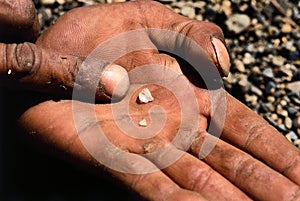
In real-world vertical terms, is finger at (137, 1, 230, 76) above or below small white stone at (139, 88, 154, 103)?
above

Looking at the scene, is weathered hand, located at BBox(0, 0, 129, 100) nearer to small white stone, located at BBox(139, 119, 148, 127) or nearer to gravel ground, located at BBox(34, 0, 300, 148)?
small white stone, located at BBox(139, 119, 148, 127)

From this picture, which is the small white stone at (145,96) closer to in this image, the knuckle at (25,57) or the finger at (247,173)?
the finger at (247,173)

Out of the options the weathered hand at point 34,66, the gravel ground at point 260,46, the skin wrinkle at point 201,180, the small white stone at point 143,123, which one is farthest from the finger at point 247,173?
the gravel ground at point 260,46

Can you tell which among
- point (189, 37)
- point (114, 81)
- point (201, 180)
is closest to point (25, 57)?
point (114, 81)

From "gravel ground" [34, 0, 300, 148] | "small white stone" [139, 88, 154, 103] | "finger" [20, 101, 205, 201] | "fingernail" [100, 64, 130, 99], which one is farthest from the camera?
"gravel ground" [34, 0, 300, 148]

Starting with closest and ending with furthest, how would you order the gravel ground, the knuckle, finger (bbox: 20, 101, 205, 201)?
finger (bbox: 20, 101, 205, 201), the knuckle, the gravel ground

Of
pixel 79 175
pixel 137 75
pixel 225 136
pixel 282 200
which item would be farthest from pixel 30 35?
pixel 282 200

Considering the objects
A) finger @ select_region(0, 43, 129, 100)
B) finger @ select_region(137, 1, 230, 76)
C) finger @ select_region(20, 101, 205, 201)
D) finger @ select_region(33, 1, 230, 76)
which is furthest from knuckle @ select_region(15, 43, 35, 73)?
finger @ select_region(137, 1, 230, 76)

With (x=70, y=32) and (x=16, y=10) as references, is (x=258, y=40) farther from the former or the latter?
(x=16, y=10)

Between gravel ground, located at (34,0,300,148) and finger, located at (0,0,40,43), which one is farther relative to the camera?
gravel ground, located at (34,0,300,148)
